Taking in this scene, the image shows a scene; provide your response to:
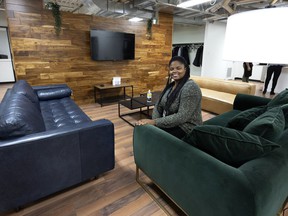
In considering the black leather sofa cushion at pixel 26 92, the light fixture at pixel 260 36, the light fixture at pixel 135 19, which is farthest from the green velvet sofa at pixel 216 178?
the light fixture at pixel 135 19

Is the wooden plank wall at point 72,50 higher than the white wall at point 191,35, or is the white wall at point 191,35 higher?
the white wall at point 191,35

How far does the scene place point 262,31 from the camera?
3.20ft

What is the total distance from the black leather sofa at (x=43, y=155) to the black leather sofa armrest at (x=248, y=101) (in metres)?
2.09

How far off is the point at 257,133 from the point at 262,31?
587 millimetres

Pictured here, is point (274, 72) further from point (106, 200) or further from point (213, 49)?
point (106, 200)

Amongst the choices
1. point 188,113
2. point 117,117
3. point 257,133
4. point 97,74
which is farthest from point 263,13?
point 97,74

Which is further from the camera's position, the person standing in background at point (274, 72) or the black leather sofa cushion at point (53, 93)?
the person standing in background at point (274, 72)

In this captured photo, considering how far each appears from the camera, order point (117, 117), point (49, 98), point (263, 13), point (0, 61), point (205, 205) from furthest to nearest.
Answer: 1. point (0, 61)
2. point (117, 117)
3. point (49, 98)
4. point (205, 205)
5. point (263, 13)

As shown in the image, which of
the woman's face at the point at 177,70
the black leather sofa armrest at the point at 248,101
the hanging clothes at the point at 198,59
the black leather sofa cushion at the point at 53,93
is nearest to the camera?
the woman's face at the point at 177,70

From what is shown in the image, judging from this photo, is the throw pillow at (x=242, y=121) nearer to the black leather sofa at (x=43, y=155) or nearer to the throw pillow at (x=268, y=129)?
the throw pillow at (x=268, y=129)

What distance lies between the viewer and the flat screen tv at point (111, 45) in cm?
433

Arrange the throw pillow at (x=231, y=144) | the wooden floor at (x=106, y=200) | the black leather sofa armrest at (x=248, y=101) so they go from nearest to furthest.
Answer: the throw pillow at (x=231, y=144) < the wooden floor at (x=106, y=200) < the black leather sofa armrest at (x=248, y=101)

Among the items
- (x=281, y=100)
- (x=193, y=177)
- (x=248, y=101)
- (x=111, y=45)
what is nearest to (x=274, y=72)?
(x=248, y=101)

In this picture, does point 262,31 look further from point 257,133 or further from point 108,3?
point 108,3
